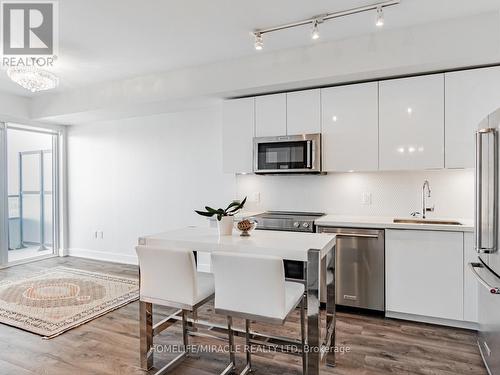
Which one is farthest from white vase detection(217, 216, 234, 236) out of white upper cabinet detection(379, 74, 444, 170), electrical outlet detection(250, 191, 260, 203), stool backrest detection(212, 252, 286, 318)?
electrical outlet detection(250, 191, 260, 203)

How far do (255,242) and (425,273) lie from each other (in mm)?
1847

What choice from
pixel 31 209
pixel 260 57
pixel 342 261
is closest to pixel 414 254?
pixel 342 261

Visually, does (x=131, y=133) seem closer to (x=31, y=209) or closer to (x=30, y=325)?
(x=31, y=209)

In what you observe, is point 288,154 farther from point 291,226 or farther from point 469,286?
point 469,286

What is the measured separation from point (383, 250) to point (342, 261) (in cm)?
41

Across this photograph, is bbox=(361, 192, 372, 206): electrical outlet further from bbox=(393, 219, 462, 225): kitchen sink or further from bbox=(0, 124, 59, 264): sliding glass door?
bbox=(0, 124, 59, 264): sliding glass door

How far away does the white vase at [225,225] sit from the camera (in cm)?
234

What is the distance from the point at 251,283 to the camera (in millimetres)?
1774

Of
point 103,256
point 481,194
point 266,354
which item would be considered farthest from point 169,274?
point 103,256

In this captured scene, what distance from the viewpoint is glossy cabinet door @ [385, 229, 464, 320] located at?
9.37 ft

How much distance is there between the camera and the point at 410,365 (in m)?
2.34

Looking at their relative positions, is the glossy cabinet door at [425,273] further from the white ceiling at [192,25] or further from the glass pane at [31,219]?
the glass pane at [31,219]

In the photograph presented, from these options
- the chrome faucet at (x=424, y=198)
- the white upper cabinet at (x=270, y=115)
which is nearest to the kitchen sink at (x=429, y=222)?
the chrome faucet at (x=424, y=198)

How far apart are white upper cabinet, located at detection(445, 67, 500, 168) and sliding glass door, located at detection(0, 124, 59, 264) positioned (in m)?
6.15
